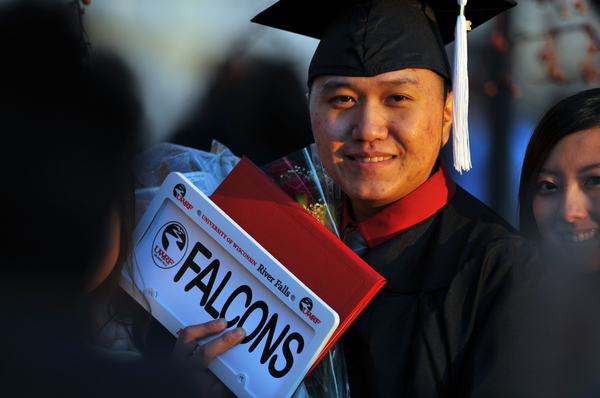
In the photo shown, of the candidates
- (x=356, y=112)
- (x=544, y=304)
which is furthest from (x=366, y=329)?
(x=356, y=112)

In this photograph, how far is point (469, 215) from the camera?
194 cm

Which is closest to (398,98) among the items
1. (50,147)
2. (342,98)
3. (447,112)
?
(342,98)

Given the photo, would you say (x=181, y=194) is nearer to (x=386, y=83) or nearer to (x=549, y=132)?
(x=386, y=83)

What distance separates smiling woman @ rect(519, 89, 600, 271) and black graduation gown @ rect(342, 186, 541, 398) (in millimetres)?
236

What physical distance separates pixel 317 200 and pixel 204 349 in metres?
0.72

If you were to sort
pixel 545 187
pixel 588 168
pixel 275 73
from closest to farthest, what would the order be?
pixel 588 168, pixel 545 187, pixel 275 73

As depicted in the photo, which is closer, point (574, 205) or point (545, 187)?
point (574, 205)

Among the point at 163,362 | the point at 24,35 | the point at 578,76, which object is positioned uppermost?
the point at 578,76

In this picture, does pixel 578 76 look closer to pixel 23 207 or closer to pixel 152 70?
pixel 152 70

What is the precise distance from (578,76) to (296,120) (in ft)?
7.68

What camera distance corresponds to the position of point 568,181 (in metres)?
1.96

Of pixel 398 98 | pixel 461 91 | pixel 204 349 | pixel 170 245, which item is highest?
→ pixel 461 91

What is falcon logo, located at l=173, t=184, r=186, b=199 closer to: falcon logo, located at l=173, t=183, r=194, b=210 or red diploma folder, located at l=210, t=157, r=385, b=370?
falcon logo, located at l=173, t=183, r=194, b=210

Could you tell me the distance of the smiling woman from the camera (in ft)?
6.34
